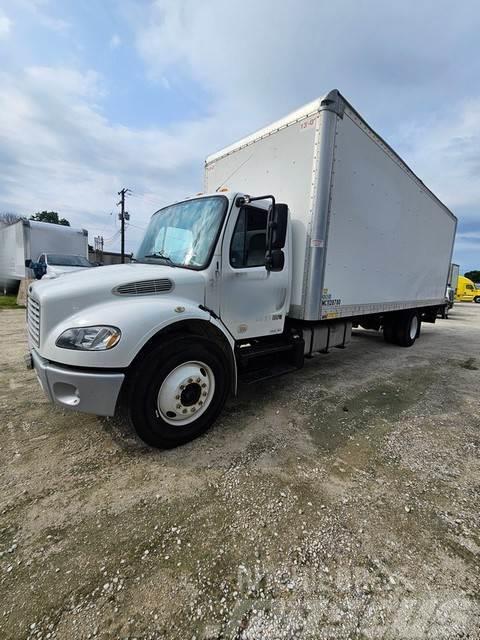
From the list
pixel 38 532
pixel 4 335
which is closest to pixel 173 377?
pixel 38 532

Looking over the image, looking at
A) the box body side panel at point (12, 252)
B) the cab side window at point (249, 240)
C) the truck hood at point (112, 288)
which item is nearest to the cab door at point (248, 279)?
the cab side window at point (249, 240)

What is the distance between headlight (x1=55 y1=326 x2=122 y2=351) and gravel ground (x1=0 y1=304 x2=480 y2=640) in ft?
3.48

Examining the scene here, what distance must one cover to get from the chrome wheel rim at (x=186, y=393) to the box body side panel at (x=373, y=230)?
2121mm

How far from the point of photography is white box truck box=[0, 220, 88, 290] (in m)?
14.0

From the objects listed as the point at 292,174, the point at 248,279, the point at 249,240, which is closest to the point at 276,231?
the point at 249,240

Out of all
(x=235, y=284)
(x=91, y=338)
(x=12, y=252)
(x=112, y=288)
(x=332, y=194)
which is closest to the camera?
(x=91, y=338)

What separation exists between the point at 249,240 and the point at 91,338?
198 cm

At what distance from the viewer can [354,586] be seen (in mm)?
1688

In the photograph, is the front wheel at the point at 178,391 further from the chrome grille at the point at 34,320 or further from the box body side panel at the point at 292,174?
the box body side panel at the point at 292,174

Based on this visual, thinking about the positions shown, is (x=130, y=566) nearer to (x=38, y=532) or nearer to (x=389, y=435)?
(x=38, y=532)

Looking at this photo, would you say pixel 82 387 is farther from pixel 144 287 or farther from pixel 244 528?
pixel 244 528

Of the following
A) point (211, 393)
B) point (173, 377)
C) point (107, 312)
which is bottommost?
point (211, 393)

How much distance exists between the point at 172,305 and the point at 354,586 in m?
2.32

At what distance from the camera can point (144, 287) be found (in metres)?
2.82
